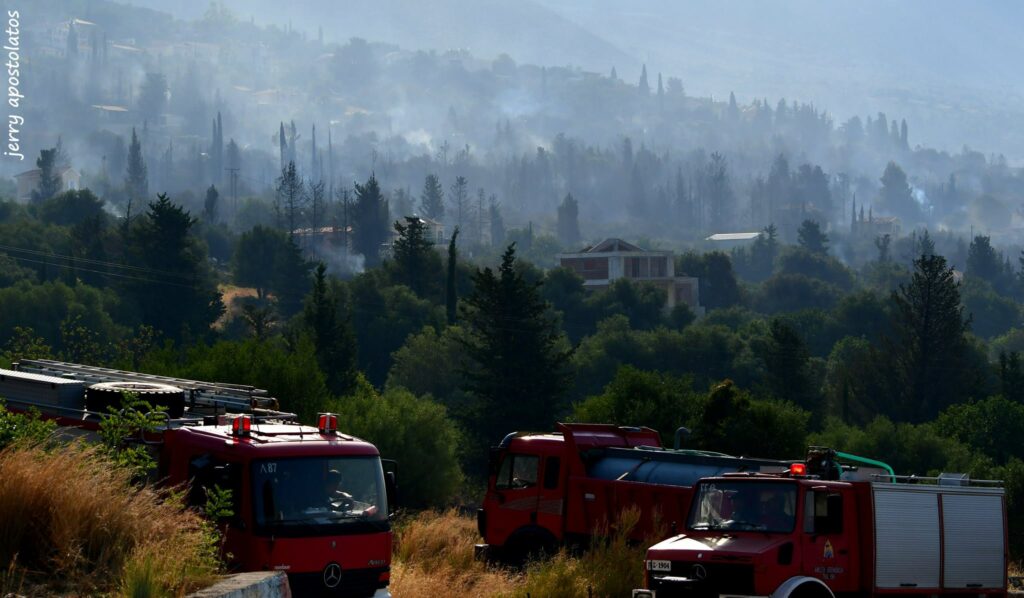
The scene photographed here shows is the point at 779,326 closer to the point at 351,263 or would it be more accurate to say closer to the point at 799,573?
the point at 799,573

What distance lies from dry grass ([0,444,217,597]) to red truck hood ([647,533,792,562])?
19.5 feet

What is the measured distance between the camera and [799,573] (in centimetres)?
1571

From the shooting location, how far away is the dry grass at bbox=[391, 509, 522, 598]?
17938mm

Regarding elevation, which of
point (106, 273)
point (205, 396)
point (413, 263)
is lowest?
point (205, 396)

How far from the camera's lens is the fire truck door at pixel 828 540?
15.9m

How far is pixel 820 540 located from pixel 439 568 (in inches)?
254

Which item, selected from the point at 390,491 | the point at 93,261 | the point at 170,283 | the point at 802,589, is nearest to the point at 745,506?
the point at 802,589

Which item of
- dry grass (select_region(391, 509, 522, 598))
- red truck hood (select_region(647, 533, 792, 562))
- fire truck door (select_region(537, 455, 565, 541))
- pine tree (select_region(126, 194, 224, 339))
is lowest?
dry grass (select_region(391, 509, 522, 598))

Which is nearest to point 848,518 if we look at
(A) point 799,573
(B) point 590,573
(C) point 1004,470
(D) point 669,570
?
(A) point 799,573

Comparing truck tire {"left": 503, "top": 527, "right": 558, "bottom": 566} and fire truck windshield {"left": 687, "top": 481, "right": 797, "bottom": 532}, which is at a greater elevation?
fire truck windshield {"left": 687, "top": 481, "right": 797, "bottom": 532}

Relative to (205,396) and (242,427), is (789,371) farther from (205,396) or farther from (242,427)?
(242,427)

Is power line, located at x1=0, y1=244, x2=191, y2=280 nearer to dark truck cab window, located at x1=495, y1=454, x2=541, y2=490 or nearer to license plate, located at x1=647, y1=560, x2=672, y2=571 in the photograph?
dark truck cab window, located at x1=495, y1=454, x2=541, y2=490

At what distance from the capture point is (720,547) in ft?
51.7

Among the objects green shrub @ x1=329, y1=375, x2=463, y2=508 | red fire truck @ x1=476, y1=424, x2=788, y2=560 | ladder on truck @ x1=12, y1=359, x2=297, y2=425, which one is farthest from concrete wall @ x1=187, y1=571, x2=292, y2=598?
green shrub @ x1=329, y1=375, x2=463, y2=508
